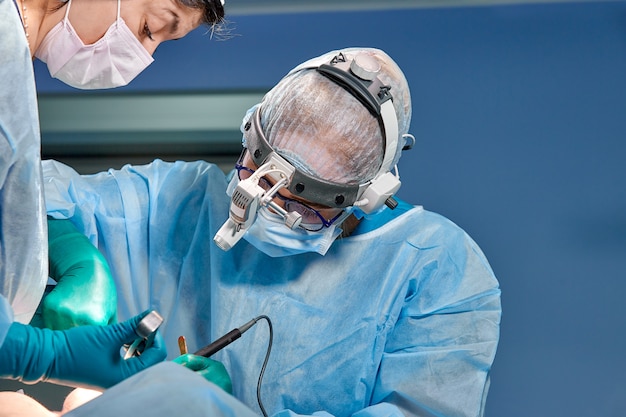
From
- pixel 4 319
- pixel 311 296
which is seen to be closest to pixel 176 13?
pixel 311 296

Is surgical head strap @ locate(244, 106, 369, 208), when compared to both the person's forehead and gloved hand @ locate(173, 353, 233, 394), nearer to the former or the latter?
the person's forehead

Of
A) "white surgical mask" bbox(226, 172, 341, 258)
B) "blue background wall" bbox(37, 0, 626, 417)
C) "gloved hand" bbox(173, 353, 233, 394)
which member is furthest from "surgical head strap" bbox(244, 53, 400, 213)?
"blue background wall" bbox(37, 0, 626, 417)

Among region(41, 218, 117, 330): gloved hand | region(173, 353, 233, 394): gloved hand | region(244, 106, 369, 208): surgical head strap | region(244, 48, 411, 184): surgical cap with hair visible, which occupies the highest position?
region(244, 48, 411, 184): surgical cap with hair visible

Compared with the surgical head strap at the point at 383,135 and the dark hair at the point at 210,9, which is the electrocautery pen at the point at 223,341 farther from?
the dark hair at the point at 210,9

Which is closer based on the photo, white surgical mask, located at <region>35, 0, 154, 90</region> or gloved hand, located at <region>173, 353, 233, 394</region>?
gloved hand, located at <region>173, 353, 233, 394</region>

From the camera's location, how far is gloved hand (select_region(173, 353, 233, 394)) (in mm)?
1563

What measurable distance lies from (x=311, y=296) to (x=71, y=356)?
0.67m

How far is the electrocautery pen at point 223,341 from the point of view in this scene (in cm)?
163

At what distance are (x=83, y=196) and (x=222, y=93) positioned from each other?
3.63 ft

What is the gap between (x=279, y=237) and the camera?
1795mm

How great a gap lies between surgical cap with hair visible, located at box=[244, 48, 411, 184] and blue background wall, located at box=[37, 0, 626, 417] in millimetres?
1172

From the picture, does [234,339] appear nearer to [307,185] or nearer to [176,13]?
[307,185]

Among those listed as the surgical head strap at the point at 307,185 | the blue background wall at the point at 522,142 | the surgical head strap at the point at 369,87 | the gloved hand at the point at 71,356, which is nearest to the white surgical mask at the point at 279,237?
the surgical head strap at the point at 307,185

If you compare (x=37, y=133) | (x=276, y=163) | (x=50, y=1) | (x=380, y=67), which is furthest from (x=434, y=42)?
(x=37, y=133)
